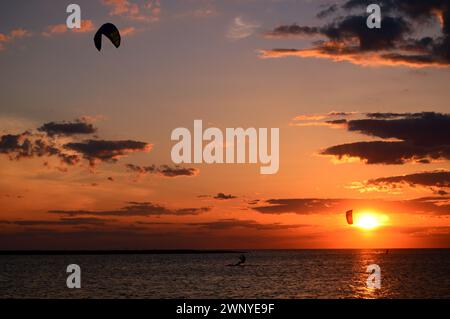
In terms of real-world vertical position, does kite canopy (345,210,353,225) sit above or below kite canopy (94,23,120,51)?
below

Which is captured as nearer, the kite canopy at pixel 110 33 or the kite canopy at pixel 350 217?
the kite canopy at pixel 110 33

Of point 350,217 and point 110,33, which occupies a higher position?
point 110,33

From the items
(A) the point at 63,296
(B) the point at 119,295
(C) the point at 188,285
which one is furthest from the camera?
(C) the point at 188,285

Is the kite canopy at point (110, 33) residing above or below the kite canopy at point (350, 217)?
above

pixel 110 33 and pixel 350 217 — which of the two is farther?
pixel 350 217

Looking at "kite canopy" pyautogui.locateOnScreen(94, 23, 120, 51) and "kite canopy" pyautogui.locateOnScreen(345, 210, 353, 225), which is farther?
"kite canopy" pyautogui.locateOnScreen(345, 210, 353, 225)
